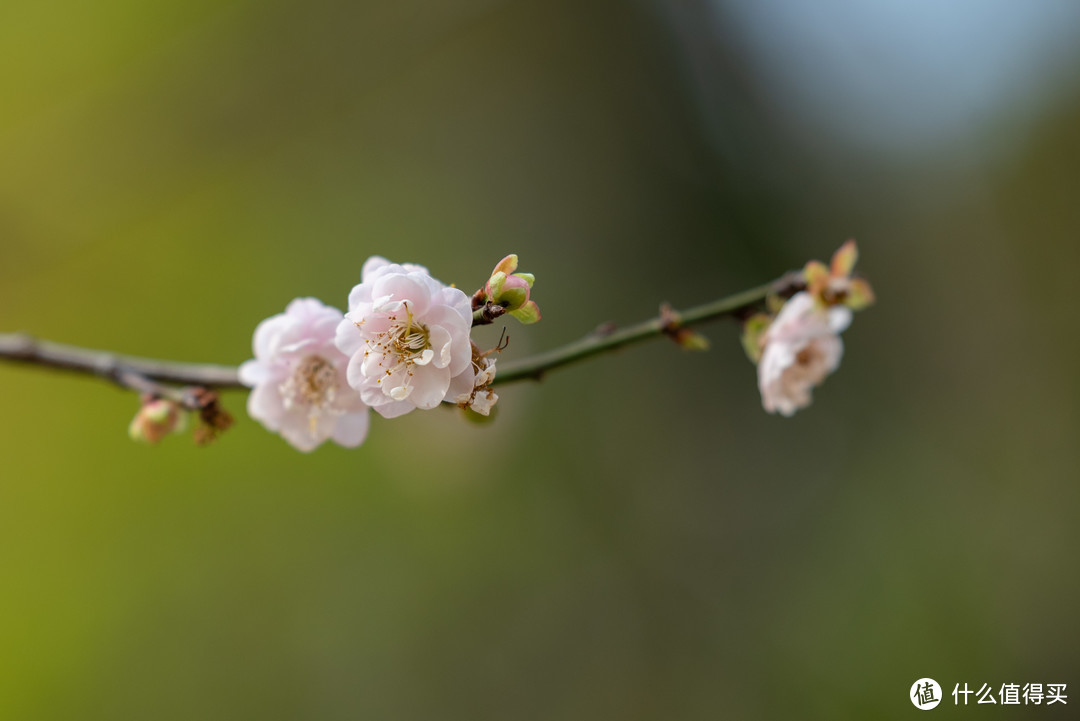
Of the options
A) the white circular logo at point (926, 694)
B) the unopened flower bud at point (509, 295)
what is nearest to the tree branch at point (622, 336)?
the unopened flower bud at point (509, 295)

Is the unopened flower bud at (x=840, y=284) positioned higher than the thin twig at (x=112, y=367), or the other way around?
the unopened flower bud at (x=840, y=284)

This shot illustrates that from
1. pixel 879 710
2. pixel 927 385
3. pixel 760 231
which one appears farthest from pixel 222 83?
pixel 879 710

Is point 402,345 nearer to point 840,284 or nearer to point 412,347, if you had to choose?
point 412,347

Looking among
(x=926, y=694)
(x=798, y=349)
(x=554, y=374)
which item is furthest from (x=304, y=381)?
(x=926, y=694)

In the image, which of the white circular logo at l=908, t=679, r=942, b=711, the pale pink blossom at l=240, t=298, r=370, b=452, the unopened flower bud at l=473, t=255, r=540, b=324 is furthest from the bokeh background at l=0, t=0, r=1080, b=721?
the unopened flower bud at l=473, t=255, r=540, b=324

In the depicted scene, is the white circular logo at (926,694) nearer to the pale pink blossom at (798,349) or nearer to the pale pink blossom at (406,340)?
the pale pink blossom at (798,349)

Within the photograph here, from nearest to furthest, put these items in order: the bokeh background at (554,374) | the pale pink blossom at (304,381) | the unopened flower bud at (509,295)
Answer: the unopened flower bud at (509,295)
the pale pink blossom at (304,381)
the bokeh background at (554,374)

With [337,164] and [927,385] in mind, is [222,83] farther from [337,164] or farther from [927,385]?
[927,385]
